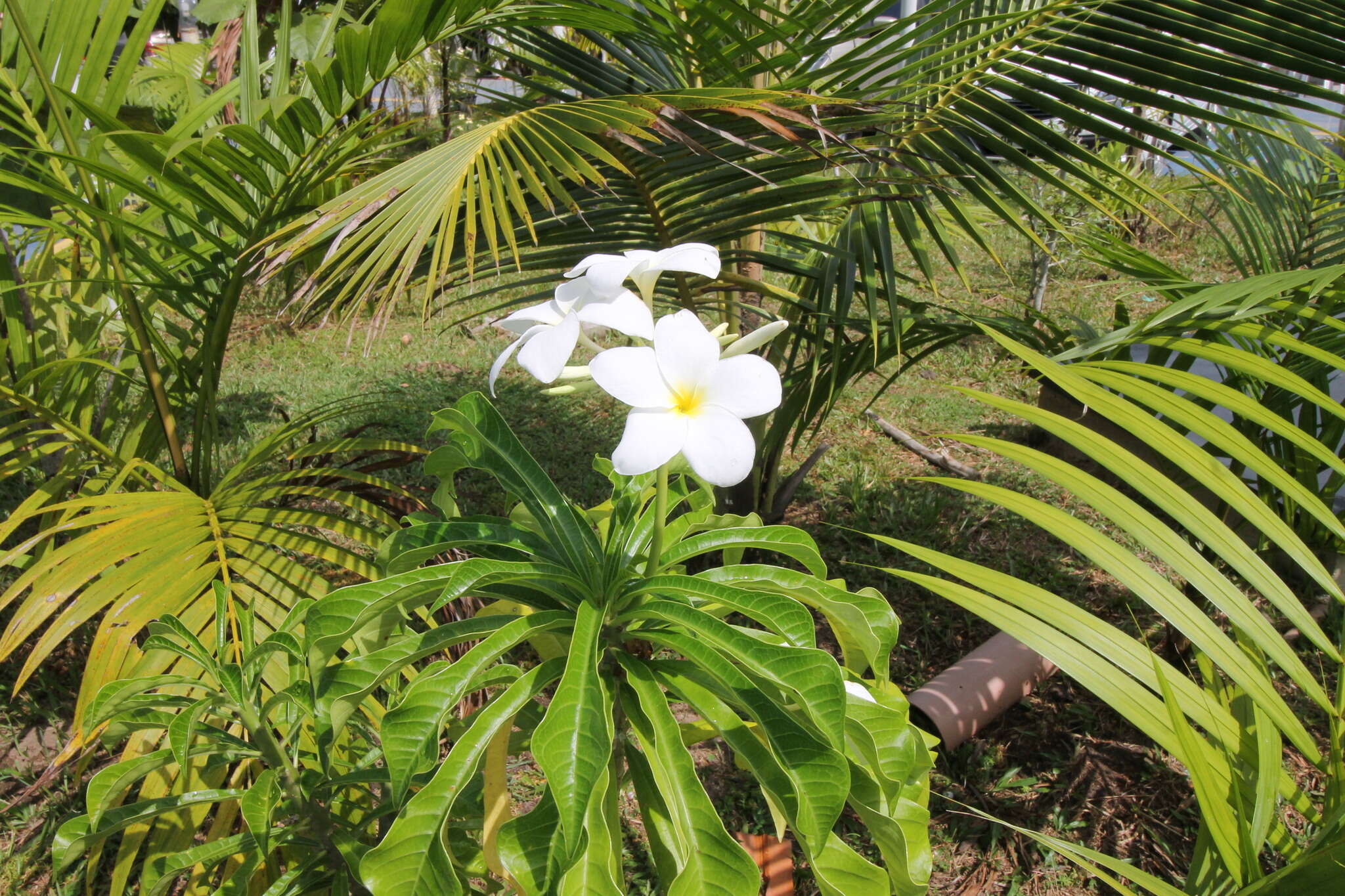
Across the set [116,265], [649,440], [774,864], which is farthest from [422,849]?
[116,265]

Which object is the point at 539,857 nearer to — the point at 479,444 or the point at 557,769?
the point at 557,769

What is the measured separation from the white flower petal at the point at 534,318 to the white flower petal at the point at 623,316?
3.3 inches

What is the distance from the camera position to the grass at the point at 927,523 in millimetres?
1645

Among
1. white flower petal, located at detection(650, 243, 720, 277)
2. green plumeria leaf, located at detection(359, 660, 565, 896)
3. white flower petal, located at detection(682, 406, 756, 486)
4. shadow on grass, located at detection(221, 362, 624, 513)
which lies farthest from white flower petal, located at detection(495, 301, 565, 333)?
shadow on grass, located at detection(221, 362, 624, 513)

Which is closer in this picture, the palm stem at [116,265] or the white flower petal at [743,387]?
the white flower petal at [743,387]

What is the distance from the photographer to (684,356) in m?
0.69

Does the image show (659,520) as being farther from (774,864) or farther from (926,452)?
(926,452)

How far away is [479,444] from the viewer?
925 millimetres

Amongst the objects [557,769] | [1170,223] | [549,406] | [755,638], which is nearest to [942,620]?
[755,638]

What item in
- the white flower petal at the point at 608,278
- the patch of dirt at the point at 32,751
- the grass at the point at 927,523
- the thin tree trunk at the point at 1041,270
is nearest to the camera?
the white flower petal at the point at 608,278

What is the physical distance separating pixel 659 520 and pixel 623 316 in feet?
0.67

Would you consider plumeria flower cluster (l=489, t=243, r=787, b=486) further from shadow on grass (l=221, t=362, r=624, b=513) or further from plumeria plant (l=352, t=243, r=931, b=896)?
shadow on grass (l=221, t=362, r=624, b=513)

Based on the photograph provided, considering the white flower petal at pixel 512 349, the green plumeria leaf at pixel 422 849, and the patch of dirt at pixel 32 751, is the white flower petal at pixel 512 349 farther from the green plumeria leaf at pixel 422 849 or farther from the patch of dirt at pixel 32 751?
the patch of dirt at pixel 32 751

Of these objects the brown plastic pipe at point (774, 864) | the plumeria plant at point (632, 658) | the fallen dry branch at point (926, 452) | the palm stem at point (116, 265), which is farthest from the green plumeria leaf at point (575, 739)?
the fallen dry branch at point (926, 452)
